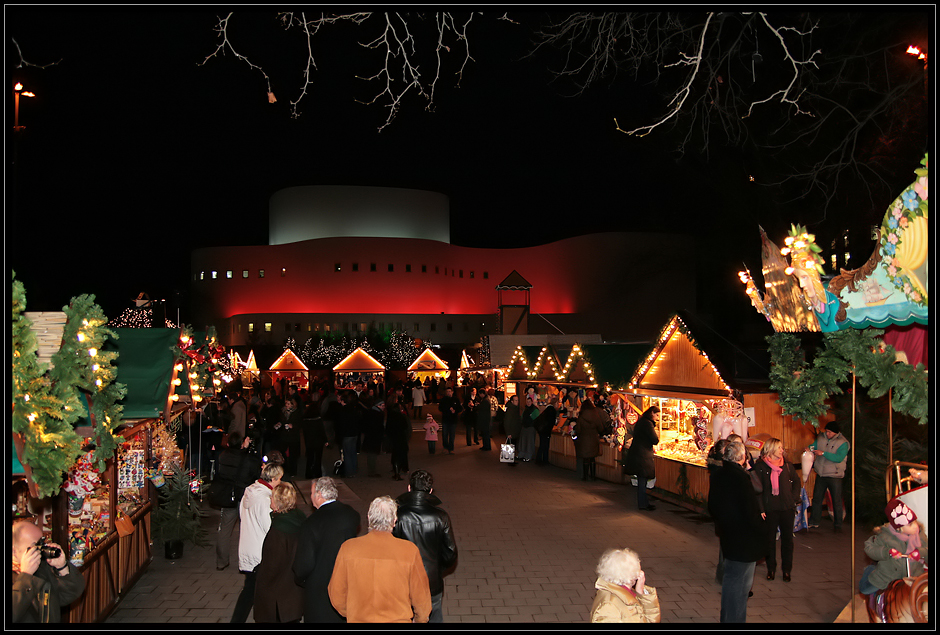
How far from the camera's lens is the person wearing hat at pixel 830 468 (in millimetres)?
7984

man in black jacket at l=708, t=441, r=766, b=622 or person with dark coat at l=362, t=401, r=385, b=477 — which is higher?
man in black jacket at l=708, t=441, r=766, b=622

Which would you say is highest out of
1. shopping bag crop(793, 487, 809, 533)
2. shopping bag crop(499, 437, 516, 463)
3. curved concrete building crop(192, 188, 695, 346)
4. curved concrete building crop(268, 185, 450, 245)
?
curved concrete building crop(268, 185, 450, 245)

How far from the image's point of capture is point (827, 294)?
16.3ft

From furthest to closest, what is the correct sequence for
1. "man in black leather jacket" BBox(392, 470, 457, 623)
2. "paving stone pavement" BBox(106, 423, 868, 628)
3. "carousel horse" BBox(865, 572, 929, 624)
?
"paving stone pavement" BBox(106, 423, 868, 628) < "man in black leather jacket" BBox(392, 470, 457, 623) < "carousel horse" BBox(865, 572, 929, 624)

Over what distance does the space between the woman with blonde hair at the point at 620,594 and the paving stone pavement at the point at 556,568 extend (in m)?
2.24

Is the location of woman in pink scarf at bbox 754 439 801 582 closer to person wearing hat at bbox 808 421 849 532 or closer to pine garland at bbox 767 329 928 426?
pine garland at bbox 767 329 928 426

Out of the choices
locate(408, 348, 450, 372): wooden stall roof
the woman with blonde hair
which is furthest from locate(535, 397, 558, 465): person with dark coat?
locate(408, 348, 450, 372): wooden stall roof

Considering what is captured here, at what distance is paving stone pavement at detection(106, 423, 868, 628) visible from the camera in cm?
555

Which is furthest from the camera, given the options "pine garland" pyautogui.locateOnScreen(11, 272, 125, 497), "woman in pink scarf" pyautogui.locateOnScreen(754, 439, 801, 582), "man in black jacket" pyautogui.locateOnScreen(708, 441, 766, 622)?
"woman in pink scarf" pyautogui.locateOnScreen(754, 439, 801, 582)

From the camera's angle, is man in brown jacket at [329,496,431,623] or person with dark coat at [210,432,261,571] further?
person with dark coat at [210,432,261,571]

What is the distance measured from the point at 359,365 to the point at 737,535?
882 inches

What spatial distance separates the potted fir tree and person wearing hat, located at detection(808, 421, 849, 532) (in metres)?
7.42

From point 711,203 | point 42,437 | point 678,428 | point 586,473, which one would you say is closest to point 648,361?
point 678,428

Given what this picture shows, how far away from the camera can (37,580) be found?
3.25m
